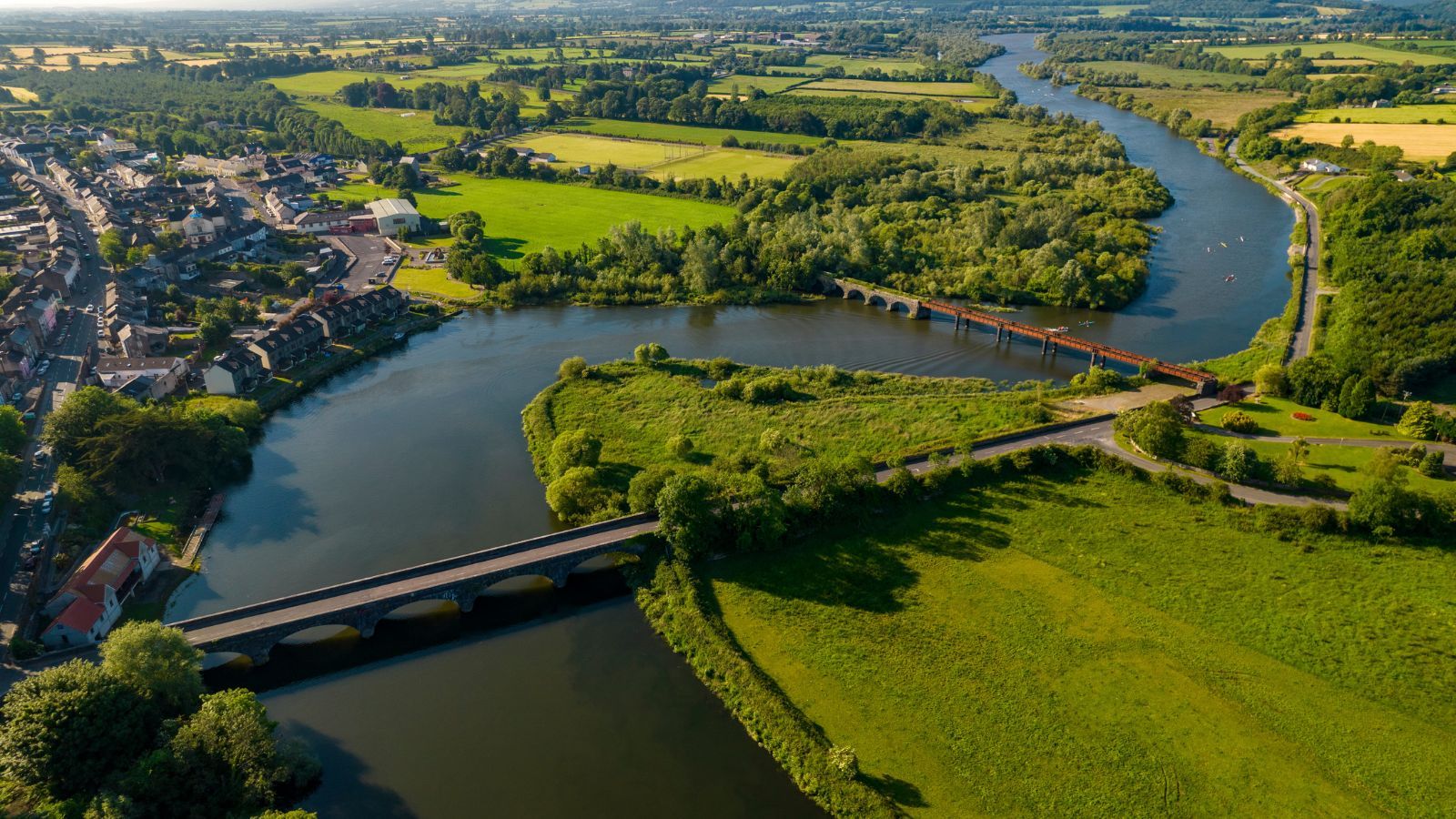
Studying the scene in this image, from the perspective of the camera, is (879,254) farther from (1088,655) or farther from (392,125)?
(392,125)

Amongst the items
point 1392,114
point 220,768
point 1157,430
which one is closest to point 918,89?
point 1392,114

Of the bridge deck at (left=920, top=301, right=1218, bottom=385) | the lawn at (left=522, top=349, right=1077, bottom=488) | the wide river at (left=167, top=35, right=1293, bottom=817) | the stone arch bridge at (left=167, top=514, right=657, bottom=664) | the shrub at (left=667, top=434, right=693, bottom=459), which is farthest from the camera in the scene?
the bridge deck at (left=920, top=301, right=1218, bottom=385)

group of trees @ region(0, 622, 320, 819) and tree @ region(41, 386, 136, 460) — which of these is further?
tree @ region(41, 386, 136, 460)

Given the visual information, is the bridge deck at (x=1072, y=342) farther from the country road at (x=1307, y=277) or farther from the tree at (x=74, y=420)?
the tree at (x=74, y=420)

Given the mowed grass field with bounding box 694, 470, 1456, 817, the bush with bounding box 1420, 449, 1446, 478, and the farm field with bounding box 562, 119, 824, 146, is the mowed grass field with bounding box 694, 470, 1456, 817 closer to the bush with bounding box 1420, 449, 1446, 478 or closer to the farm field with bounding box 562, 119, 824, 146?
the bush with bounding box 1420, 449, 1446, 478

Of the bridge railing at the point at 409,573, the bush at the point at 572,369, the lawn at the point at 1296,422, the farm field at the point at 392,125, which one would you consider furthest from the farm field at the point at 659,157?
the bridge railing at the point at 409,573

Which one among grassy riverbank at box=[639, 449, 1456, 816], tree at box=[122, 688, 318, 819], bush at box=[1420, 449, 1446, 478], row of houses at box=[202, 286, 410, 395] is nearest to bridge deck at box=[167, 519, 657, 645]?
grassy riverbank at box=[639, 449, 1456, 816]
